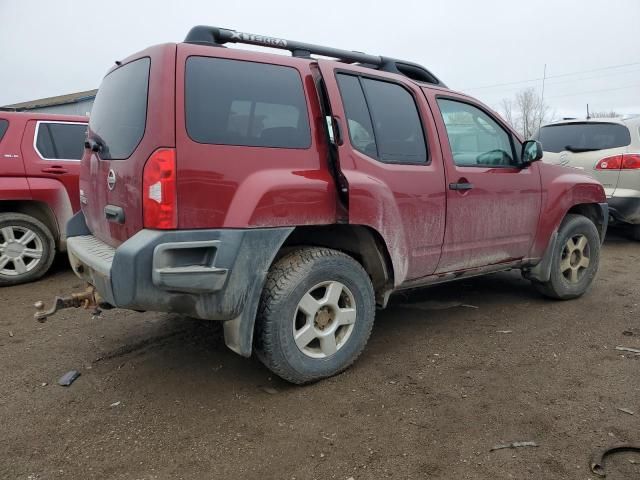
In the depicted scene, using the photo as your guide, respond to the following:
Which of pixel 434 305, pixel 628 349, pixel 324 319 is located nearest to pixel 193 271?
pixel 324 319

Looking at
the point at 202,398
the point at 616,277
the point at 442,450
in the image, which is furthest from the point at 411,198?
the point at 616,277

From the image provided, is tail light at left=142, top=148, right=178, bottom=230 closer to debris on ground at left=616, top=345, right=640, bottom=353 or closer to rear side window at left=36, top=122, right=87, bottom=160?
debris on ground at left=616, top=345, right=640, bottom=353

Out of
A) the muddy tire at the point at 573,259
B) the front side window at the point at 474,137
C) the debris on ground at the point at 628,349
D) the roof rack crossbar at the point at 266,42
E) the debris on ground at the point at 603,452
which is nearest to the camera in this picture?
the debris on ground at the point at 603,452

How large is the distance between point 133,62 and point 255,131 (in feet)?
2.81

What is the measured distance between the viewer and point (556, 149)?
23.3ft

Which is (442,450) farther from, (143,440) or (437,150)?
(437,150)

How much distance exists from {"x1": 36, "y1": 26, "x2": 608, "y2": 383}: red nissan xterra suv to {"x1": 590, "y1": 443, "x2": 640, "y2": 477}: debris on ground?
1397mm

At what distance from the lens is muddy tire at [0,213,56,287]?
5130 millimetres

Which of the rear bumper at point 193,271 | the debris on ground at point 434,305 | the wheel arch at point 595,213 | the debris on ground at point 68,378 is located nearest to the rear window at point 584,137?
the wheel arch at point 595,213

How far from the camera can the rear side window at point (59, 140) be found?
213 inches

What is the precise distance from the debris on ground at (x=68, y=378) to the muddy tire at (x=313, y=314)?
1256 millimetres

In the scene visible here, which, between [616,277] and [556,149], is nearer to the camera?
[616,277]

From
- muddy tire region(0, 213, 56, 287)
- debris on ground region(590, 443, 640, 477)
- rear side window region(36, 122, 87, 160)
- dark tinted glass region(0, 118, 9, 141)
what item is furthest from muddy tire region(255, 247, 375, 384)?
dark tinted glass region(0, 118, 9, 141)

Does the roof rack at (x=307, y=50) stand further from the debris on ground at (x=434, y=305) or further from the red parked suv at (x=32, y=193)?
the red parked suv at (x=32, y=193)
